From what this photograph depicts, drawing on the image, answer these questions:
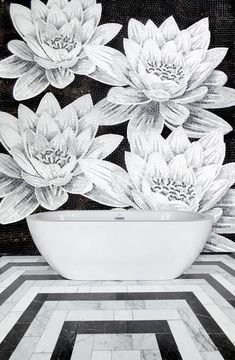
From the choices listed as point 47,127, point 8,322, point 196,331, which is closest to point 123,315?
point 196,331

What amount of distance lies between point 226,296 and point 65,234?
1135mm

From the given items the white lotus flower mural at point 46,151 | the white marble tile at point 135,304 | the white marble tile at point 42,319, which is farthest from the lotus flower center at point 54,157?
the white marble tile at point 135,304

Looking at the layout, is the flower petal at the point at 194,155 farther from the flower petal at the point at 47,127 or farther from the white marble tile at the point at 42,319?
the white marble tile at the point at 42,319

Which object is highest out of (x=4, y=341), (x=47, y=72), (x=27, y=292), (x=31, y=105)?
(x=47, y=72)

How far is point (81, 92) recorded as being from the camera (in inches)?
123

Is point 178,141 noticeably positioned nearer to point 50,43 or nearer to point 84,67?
point 84,67

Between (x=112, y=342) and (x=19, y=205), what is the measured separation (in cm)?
186

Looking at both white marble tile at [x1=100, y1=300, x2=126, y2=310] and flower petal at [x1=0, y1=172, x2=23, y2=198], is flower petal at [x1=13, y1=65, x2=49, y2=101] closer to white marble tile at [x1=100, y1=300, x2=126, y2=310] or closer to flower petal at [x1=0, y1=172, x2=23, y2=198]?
flower petal at [x1=0, y1=172, x2=23, y2=198]

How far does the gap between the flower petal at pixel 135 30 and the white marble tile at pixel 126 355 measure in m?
2.65

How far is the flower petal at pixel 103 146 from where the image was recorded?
3088mm

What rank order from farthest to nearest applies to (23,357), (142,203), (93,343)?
(142,203)
(93,343)
(23,357)

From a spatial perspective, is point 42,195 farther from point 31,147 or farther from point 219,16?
point 219,16

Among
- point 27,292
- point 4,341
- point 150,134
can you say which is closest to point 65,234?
point 27,292

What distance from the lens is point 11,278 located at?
2.49 meters
